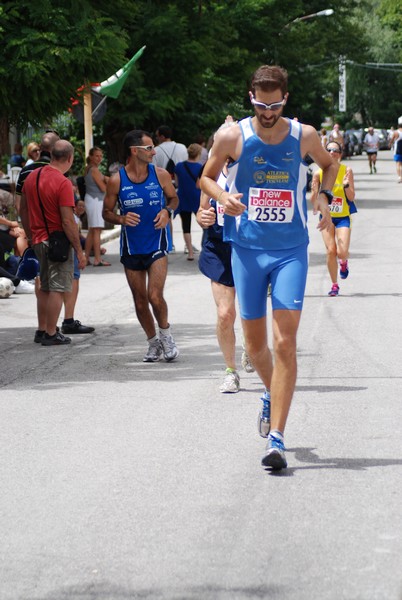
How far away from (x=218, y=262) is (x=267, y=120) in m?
2.71

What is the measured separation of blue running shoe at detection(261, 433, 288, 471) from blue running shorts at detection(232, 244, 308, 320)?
2.20ft

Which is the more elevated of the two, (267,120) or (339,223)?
(267,120)

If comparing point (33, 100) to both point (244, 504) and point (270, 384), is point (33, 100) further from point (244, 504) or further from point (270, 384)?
point (244, 504)

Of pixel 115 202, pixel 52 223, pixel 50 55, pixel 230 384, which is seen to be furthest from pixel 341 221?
pixel 230 384

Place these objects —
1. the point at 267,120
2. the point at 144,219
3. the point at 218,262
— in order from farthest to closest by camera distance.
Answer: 1. the point at 144,219
2. the point at 218,262
3. the point at 267,120

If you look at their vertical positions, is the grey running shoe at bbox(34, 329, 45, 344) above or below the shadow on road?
below

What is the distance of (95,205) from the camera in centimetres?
2047

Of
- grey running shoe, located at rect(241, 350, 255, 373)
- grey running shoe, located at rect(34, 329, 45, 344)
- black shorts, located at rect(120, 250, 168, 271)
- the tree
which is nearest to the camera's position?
grey running shoe, located at rect(241, 350, 255, 373)

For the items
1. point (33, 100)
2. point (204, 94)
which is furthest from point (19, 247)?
point (204, 94)

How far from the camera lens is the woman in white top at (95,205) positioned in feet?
65.8

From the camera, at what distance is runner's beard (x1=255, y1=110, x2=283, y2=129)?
689cm

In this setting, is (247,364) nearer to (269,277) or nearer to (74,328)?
(269,277)

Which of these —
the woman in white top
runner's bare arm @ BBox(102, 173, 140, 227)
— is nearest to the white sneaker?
the woman in white top

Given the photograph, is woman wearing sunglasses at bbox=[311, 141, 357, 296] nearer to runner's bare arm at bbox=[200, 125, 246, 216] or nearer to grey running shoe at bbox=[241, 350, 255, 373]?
grey running shoe at bbox=[241, 350, 255, 373]
